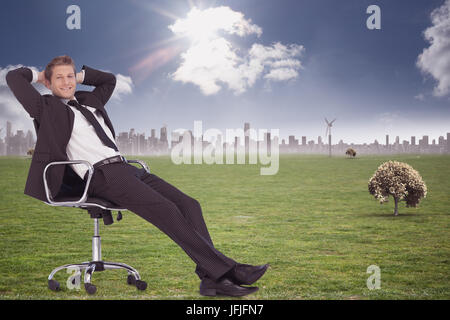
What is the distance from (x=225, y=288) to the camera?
402 centimetres

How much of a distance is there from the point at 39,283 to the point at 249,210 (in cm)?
876

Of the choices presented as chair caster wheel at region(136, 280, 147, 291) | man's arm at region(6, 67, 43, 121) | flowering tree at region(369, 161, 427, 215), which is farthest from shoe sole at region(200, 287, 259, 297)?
flowering tree at region(369, 161, 427, 215)

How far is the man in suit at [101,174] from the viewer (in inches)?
158

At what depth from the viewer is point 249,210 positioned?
13.3 metres

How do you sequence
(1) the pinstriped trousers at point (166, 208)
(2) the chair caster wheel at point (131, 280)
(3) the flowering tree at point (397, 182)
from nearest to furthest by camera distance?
(1) the pinstriped trousers at point (166, 208)
(2) the chair caster wheel at point (131, 280)
(3) the flowering tree at point (397, 182)

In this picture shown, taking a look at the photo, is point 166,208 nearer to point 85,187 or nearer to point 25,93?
point 85,187

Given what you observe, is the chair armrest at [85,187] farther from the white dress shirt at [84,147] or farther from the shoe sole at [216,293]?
the shoe sole at [216,293]

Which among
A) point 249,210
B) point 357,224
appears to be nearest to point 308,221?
point 357,224

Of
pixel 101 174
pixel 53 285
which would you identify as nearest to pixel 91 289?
pixel 53 285

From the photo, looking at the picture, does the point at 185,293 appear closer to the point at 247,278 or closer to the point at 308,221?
the point at 247,278

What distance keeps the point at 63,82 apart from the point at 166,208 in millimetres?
1800

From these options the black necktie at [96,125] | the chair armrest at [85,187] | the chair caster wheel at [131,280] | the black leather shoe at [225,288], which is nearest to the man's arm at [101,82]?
the black necktie at [96,125]

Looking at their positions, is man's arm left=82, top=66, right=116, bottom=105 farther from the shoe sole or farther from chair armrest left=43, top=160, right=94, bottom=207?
the shoe sole

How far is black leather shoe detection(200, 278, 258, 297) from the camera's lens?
402cm
